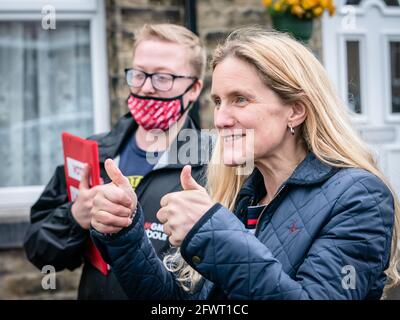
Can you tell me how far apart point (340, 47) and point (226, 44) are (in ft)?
11.5

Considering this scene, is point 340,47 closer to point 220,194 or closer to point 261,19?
point 261,19

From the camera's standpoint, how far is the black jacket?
289 centimetres

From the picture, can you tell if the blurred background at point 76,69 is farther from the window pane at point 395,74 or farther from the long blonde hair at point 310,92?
the long blonde hair at point 310,92

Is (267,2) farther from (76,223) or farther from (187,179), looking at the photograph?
(187,179)

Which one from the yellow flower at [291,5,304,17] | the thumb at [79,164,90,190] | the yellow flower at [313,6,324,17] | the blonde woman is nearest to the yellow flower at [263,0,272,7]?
the yellow flower at [291,5,304,17]

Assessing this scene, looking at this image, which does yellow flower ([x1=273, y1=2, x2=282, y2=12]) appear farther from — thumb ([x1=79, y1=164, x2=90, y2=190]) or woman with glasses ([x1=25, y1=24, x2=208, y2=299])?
thumb ([x1=79, y1=164, x2=90, y2=190])

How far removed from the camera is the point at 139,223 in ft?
6.75

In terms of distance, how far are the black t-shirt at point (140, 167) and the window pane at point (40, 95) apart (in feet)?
6.92

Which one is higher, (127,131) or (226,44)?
(226,44)

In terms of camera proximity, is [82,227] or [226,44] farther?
[82,227]

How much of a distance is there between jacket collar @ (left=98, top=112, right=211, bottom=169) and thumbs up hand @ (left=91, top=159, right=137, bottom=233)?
2.96 ft

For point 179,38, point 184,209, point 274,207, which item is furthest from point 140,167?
point 184,209

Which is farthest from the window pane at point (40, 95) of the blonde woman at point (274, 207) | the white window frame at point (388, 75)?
the blonde woman at point (274, 207)
